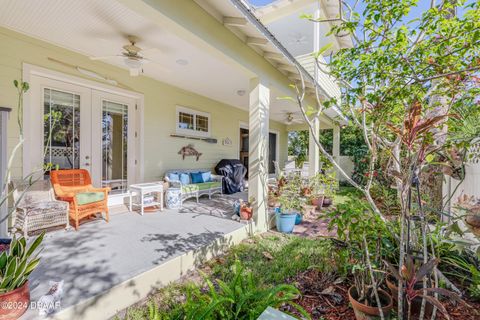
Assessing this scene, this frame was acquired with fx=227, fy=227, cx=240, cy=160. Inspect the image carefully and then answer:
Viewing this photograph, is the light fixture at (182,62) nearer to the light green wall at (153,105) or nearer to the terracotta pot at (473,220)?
the light green wall at (153,105)

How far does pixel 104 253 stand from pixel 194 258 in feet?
3.45

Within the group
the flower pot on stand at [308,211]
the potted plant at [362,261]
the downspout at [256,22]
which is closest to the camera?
the potted plant at [362,261]

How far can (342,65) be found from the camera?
2.49m

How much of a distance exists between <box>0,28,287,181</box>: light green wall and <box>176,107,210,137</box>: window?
17cm

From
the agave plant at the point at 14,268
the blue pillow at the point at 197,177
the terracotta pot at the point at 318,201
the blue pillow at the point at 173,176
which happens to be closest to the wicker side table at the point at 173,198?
the blue pillow at the point at 173,176

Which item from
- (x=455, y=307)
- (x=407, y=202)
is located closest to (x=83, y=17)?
(x=407, y=202)

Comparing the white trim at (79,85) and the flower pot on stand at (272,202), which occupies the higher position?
the white trim at (79,85)

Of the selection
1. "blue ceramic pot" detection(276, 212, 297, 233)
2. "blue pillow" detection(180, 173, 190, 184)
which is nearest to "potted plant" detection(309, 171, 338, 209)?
"blue ceramic pot" detection(276, 212, 297, 233)

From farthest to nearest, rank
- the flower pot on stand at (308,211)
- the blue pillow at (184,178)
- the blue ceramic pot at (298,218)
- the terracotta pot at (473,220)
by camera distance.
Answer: the blue pillow at (184,178), the flower pot on stand at (308,211), the blue ceramic pot at (298,218), the terracotta pot at (473,220)

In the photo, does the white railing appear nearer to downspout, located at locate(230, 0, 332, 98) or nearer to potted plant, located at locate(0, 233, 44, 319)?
downspout, located at locate(230, 0, 332, 98)

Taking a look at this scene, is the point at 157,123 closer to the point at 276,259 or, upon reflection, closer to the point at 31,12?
the point at 31,12

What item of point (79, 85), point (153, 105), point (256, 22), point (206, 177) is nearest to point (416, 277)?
point (256, 22)

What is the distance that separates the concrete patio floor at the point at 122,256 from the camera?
197 centimetres

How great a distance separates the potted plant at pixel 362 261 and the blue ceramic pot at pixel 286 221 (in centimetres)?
196
